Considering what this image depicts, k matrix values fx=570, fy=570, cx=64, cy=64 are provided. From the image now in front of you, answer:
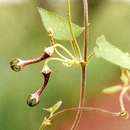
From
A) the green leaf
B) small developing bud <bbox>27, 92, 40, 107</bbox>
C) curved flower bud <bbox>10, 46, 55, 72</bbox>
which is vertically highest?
the green leaf

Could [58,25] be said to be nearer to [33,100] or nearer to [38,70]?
[33,100]

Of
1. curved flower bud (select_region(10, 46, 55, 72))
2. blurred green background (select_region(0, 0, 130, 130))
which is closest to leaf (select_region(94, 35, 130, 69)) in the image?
curved flower bud (select_region(10, 46, 55, 72))

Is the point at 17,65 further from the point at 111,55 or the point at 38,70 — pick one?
the point at 38,70

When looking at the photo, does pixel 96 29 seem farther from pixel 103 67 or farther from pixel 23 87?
pixel 23 87

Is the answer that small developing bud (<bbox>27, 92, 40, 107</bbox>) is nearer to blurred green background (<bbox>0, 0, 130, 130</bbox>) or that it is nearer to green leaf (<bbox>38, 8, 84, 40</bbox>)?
green leaf (<bbox>38, 8, 84, 40</bbox>)

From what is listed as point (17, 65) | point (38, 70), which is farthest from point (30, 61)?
point (38, 70)

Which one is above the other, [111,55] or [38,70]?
[38,70]

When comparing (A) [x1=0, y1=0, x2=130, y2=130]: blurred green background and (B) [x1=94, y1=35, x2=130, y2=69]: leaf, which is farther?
(A) [x1=0, y1=0, x2=130, y2=130]: blurred green background

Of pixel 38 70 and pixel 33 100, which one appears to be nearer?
pixel 33 100

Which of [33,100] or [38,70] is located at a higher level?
[38,70]
